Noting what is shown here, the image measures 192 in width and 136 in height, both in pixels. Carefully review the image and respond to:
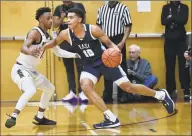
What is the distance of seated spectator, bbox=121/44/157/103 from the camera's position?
8.71m

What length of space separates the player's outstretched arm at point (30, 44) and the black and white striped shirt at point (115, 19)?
8.73ft

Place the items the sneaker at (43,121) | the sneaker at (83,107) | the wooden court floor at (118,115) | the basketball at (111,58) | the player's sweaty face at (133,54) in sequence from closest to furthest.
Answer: the basketball at (111,58) < the wooden court floor at (118,115) < the sneaker at (43,121) < the sneaker at (83,107) < the player's sweaty face at (133,54)

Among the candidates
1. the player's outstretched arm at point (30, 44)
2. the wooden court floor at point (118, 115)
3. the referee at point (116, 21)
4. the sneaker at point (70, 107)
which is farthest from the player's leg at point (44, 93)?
the referee at point (116, 21)

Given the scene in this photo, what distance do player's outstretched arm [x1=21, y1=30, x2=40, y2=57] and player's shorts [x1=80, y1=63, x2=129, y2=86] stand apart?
2.39 feet

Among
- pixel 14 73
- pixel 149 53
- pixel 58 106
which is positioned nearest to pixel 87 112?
pixel 58 106

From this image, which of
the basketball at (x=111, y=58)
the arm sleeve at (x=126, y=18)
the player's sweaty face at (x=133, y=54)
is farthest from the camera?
the player's sweaty face at (x=133, y=54)

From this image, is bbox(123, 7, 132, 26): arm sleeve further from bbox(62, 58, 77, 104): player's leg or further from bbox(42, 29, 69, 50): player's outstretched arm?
bbox(42, 29, 69, 50): player's outstretched arm

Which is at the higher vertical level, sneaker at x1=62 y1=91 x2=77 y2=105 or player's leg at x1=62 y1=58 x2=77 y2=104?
player's leg at x1=62 y1=58 x2=77 y2=104

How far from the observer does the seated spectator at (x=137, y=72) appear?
8.71m

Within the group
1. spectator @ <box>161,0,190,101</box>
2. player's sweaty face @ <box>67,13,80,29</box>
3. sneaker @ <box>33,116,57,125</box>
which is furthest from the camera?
spectator @ <box>161,0,190,101</box>

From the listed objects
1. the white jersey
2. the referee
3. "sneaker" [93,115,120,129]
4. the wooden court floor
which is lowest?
the wooden court floor

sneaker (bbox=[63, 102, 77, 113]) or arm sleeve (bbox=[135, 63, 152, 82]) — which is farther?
arm sleeve (bbox=[135, 63, 152, 82])

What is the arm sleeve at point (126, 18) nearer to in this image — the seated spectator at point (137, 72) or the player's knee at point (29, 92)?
the seated spectator at point (137, 72)

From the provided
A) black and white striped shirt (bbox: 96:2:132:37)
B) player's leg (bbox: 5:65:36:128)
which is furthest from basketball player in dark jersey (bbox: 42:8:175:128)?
black and white striped shirt (bbox: 96:2:132:37)
